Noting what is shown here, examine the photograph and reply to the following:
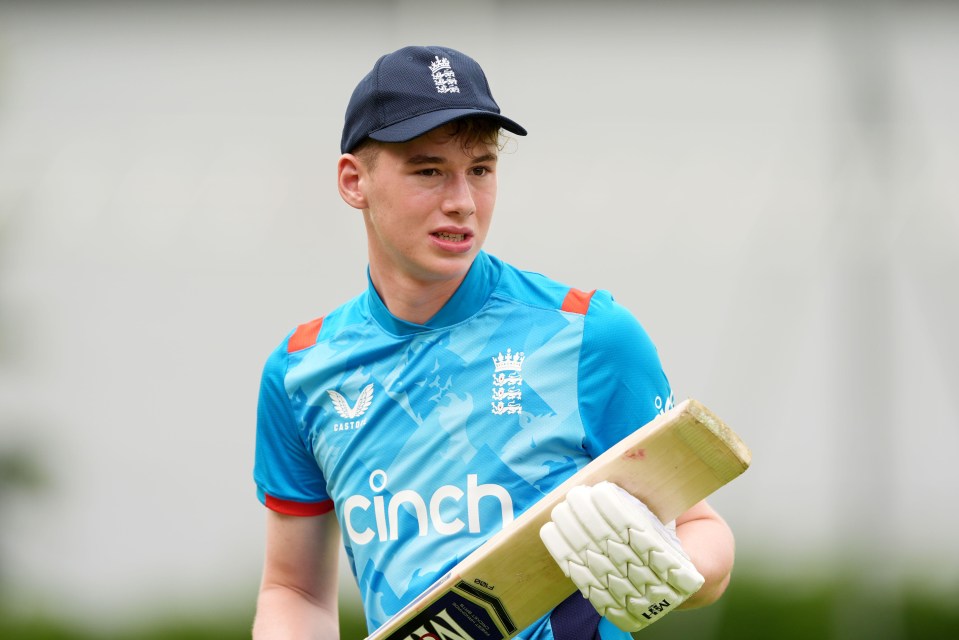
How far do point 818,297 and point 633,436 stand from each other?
11.8 ft

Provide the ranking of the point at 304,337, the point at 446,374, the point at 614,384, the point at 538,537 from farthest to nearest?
the point at 304,337 < the point at 446,374 < the point at 614,384 < the point at 538,537

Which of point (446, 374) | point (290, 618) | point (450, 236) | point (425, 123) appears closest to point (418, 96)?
point (425, 123)

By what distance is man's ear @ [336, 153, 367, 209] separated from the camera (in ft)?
7.06

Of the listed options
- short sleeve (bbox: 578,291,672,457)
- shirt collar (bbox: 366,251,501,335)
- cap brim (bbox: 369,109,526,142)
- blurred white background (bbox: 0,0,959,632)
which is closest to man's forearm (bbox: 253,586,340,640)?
shirt collar (bbox: 366,251,501,335)

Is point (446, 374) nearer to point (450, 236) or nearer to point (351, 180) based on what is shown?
point (450, 236)

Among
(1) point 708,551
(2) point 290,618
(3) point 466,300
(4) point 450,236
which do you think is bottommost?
(2) point 290,618

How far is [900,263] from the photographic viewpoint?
194 inches

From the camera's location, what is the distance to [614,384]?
196 centimetres

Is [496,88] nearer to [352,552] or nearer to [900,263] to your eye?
[900,263]

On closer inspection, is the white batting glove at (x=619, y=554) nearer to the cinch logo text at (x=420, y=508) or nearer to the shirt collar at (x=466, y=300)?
the cinch logo text at (x=420, y=508)

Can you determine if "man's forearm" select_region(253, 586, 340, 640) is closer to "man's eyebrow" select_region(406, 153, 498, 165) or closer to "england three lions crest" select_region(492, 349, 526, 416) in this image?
"england three lions crest" select_region(492, 349, 526, 416)

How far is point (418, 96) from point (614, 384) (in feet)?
1.93

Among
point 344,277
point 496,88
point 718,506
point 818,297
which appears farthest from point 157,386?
point 818,297

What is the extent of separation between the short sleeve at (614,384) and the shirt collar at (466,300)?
22cm
